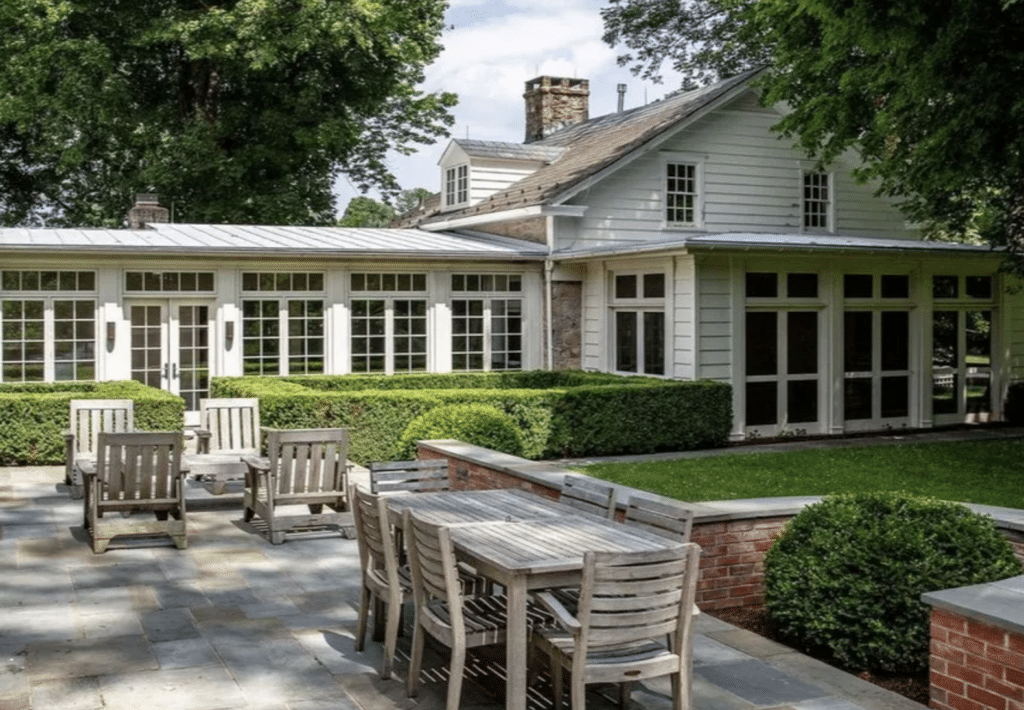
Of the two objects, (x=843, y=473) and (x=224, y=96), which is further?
(x=224, y=96)

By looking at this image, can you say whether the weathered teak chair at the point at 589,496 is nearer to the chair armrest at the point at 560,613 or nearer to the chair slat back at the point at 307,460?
the chair armrest at the point at 560,613

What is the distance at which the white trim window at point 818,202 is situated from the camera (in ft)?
76.1

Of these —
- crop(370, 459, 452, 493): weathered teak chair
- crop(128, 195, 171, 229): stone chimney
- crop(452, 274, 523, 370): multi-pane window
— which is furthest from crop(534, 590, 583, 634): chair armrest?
crop(128, 195, 171, 229): stone chimney

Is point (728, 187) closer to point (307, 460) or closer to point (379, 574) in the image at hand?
point (307, 460)

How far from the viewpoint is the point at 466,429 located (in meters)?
14.0

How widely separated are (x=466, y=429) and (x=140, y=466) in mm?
5074

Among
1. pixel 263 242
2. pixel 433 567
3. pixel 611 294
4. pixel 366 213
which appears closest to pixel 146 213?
pixel 263 242

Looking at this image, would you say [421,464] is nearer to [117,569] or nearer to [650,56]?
[117,569]

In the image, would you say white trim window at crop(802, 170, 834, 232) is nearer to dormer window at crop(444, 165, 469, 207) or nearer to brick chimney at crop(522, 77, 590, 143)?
dormer window at crop(444, 165, 469, 207)

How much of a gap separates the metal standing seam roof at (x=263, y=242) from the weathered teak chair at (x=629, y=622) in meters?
13.8

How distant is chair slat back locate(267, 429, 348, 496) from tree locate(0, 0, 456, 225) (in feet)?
54.1

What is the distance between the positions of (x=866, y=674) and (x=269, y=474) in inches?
216

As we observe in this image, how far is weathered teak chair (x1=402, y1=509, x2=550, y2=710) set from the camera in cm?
552

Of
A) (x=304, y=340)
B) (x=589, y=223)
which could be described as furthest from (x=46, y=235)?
(x=589, y=223)
